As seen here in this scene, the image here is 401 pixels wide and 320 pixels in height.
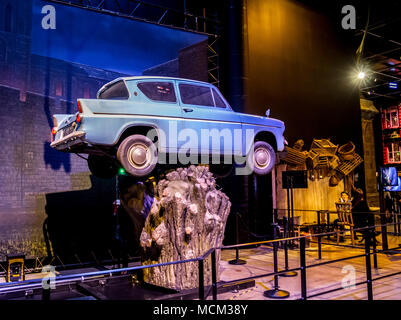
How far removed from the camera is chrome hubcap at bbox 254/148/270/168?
6582 mm

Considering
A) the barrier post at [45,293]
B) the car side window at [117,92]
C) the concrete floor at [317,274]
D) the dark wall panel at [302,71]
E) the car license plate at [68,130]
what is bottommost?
the concrete floor at [317,274]

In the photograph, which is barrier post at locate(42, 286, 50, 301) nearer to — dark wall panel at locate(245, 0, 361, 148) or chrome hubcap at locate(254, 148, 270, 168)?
chrome hubcap at locate(254, 148, 270, 168)

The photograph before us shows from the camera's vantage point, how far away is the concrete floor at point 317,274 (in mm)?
5543

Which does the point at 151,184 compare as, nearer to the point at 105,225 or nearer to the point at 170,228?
the point at 170,228

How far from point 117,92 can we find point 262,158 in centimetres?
286

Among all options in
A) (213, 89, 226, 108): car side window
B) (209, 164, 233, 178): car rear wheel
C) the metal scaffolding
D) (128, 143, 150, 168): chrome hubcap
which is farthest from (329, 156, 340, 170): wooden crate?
(128, 143, 150, 168): chrome hubcap

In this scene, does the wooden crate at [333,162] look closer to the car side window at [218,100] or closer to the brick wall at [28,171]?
the car side window at [218,100]

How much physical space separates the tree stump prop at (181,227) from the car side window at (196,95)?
111 cm

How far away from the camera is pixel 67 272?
7.21m

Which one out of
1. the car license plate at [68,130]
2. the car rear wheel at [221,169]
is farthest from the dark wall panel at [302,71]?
the car license plate at [68,130]

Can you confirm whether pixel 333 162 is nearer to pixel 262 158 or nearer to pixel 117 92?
pixel 262 158

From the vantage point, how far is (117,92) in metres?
5.50
